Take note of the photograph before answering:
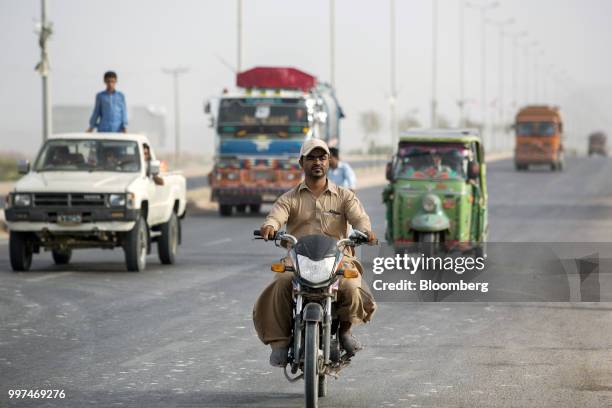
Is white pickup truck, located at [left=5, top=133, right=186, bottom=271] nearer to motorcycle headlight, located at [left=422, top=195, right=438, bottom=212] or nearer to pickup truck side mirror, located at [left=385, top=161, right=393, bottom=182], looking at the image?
pickup truck side mirror, located at [left=385, top=161, right=393, bottom=182]

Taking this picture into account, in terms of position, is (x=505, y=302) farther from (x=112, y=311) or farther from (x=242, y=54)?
(x=242, y=54)

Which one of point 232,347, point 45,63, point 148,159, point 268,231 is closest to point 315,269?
point 268,231

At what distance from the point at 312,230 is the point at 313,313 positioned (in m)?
0.88

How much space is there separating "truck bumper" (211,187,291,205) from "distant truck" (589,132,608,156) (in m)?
95.2

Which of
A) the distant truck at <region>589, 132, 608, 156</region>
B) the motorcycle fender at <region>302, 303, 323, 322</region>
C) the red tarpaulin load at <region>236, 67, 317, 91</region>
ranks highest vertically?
the red tarpaulin load at <region>236, 67, 317, 91</region>

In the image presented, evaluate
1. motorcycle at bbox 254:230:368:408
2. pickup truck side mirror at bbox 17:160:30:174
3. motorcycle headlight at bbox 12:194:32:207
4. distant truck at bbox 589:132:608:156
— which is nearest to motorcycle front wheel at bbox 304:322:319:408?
motorcycle at bbox 254:230:368:408

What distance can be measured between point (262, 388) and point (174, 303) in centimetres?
568

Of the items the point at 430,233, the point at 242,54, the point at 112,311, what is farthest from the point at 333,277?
the point at 242,54

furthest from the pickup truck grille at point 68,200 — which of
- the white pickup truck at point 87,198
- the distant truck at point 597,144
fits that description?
the distant truck at point 597,144

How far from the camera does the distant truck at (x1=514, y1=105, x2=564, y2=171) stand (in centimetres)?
7081

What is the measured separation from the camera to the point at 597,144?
126688 mm

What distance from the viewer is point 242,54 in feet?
161

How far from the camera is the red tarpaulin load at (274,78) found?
3394cm

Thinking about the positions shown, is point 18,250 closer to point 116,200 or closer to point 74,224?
point 74,224
